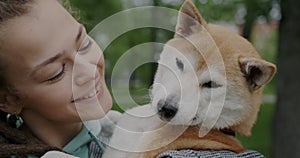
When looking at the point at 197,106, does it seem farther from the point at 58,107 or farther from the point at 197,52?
the point at 58,107

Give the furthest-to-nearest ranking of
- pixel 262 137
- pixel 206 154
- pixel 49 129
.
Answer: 1. pixel 262 137
2. pixel 49 129
3. pixel 206 154

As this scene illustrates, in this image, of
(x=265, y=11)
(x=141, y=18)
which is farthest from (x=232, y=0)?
(x=141, y=18)

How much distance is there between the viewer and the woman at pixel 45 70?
100 cm

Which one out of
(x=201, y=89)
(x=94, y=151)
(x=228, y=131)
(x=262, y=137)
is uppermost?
(x=201, y=89)

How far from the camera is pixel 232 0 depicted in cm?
599

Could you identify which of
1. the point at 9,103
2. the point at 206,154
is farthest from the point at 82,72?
the point at 206,154

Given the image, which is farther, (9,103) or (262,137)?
(262,137)

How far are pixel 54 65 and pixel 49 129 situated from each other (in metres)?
0.19

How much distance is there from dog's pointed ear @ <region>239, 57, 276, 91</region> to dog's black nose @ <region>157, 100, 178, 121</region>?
16 centimetres

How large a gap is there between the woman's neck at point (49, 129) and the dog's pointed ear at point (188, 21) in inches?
12.0

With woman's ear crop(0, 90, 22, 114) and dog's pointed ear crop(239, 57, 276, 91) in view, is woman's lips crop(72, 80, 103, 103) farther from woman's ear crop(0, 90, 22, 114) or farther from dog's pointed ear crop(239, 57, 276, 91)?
dog's pointed ear crop(239, 57, 276, 91)

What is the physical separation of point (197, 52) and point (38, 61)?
0.98 ft

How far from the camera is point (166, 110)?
0.99 metres

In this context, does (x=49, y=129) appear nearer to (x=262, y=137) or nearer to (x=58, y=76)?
(x=58, y=76)
